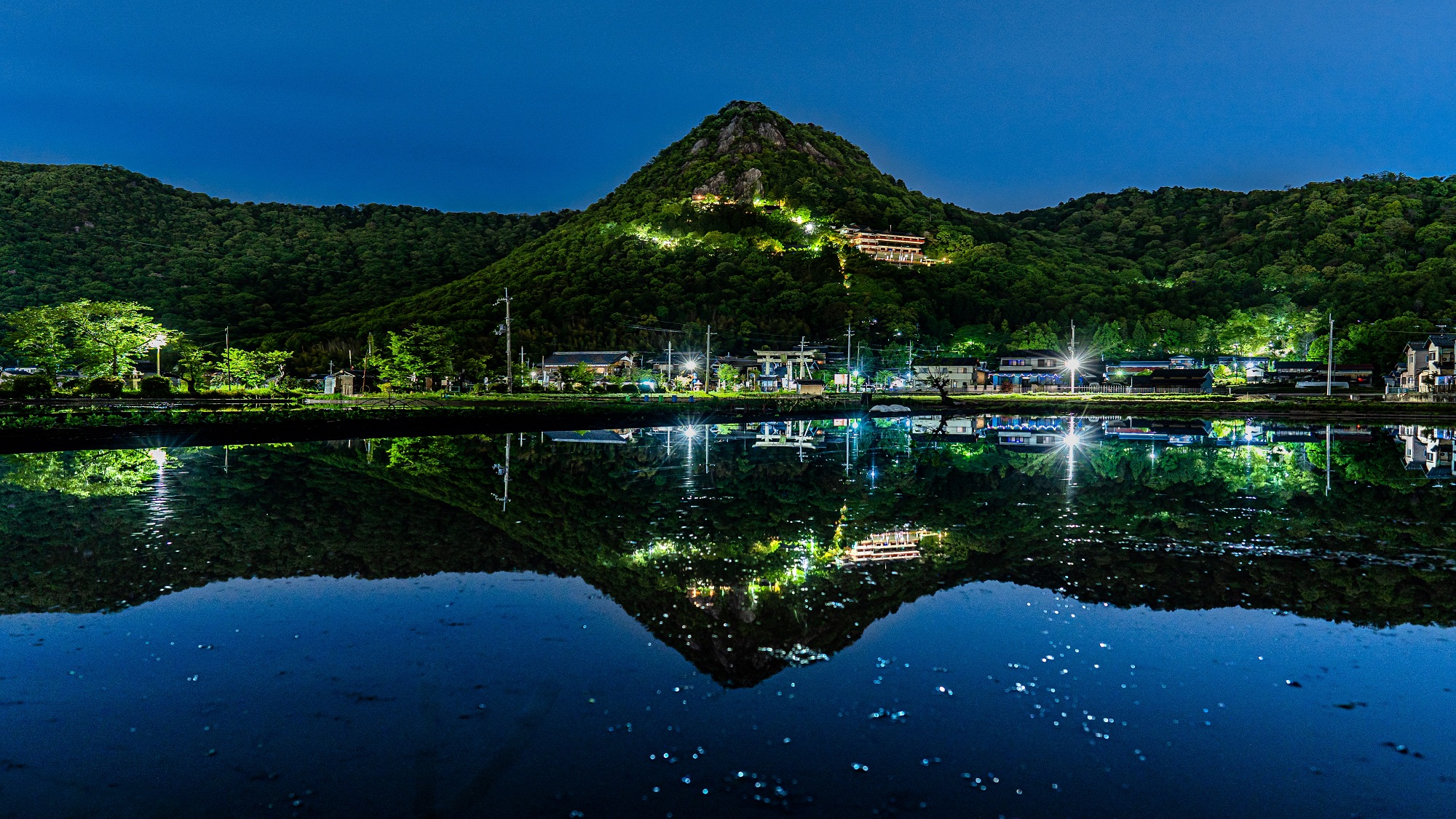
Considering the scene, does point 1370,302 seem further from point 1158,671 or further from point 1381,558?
point 1158,671

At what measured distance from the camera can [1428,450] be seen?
29594 mm

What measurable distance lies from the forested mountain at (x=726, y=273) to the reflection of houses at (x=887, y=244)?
12.9 ft

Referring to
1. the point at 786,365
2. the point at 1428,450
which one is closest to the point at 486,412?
the point at 1428,450

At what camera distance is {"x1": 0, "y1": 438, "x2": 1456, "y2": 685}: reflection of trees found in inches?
364

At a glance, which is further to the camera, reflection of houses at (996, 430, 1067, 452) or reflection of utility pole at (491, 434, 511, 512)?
reflection of houses at (996, 430, 1067, 452)

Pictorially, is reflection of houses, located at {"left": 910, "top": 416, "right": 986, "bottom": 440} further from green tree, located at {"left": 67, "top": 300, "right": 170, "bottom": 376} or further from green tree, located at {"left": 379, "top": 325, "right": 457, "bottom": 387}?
green tree, located at {"left": 67, "top": 300, "right": 170, "bottom": 376}

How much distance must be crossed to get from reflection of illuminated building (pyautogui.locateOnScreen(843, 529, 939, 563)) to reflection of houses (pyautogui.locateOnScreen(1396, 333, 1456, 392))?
79951mm

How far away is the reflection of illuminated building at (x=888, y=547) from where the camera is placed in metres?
11.5

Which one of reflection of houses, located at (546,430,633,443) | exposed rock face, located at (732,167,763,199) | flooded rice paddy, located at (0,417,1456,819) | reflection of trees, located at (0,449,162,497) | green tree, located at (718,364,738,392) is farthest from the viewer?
exposed rock face, located at (732,167,763,199)

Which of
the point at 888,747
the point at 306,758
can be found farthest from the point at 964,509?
the point at 306,758

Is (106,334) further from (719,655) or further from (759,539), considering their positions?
(719,655)

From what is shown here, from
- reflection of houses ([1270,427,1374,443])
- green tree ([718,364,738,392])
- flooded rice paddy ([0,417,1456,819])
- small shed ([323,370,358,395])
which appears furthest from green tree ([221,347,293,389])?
reflection of houses ([1270,427,1374,443])

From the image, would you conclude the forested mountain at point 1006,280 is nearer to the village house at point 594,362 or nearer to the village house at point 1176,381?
the village house at point 594,362

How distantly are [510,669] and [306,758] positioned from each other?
1.92 meters
